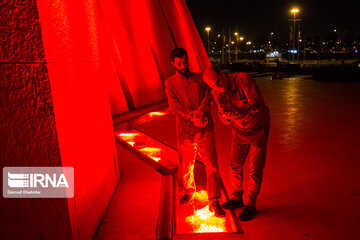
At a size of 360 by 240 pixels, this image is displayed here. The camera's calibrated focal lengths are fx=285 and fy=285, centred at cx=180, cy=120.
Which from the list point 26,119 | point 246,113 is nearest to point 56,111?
point 26,119

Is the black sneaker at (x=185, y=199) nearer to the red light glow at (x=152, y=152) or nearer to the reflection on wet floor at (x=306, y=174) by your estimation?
the reflection on wet floor at (x=306, y=174)

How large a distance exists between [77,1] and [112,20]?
24.0ft

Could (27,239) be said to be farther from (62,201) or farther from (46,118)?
(46,118)

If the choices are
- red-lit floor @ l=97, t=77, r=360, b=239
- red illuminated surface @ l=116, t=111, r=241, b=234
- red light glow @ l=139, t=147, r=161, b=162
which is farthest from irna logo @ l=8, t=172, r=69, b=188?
red light glow @ l=139, t=147, r=161, b=162

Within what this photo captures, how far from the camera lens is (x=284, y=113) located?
32.0 ft

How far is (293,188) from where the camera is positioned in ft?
14.0

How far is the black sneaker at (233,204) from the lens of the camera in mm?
3719

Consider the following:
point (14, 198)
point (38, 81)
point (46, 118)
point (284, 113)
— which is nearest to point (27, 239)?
point (14, 198)

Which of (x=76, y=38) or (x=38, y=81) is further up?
(x=76, y=38)

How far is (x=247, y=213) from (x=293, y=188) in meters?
1.18

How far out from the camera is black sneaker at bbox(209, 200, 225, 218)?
356 centimetres

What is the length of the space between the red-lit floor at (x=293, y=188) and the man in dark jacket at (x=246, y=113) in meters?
0.49

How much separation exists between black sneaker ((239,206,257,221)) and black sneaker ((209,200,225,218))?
236mm

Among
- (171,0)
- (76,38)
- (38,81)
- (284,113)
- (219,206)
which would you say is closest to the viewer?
(38,81)
